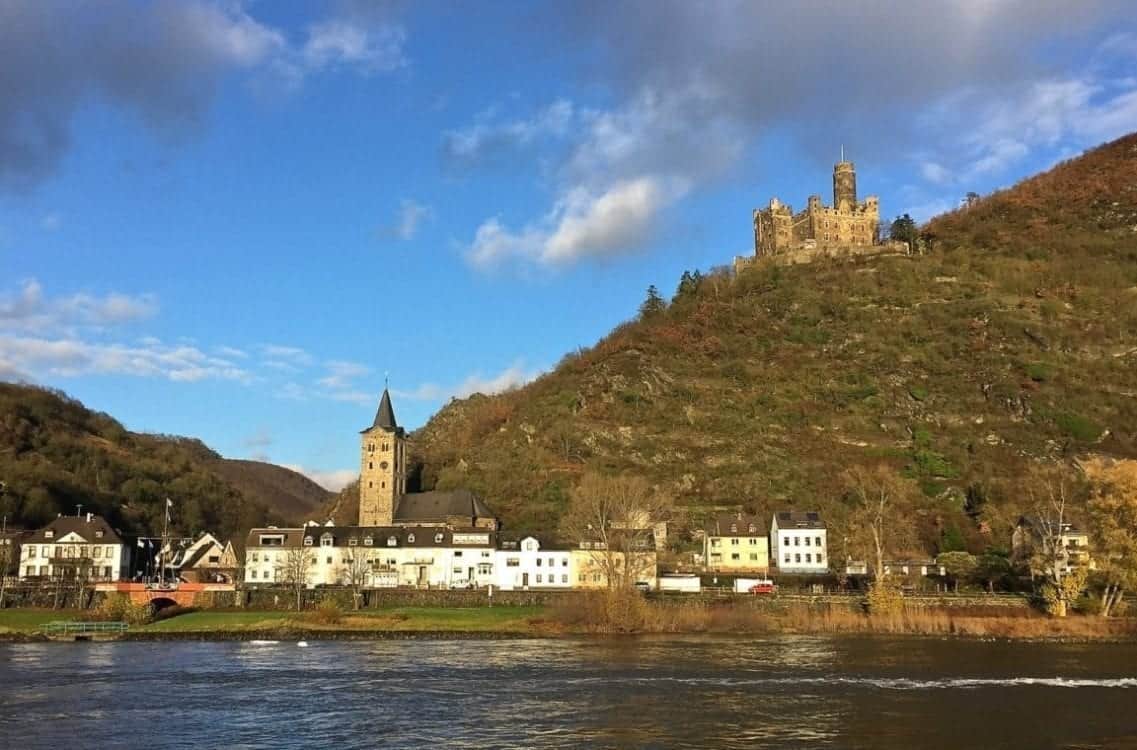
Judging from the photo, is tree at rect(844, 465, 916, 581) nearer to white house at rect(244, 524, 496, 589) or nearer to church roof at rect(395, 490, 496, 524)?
white house at rect(244, 524, 496, 589)

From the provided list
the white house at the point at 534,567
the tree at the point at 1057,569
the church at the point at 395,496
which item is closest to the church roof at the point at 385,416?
the church at the point at 395,496

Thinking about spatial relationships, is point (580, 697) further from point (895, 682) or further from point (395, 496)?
point (395, 496)

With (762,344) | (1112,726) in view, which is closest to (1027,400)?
(762,344)

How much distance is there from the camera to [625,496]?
283ft

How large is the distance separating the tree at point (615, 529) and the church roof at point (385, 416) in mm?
43551

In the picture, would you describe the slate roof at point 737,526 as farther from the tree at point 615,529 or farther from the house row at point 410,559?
the house row at point 410,559

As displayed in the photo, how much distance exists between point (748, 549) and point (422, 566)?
117 ft

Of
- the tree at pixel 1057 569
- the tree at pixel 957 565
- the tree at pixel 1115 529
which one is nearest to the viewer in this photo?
the tree at pixel 1115 529

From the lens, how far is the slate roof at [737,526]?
351ft

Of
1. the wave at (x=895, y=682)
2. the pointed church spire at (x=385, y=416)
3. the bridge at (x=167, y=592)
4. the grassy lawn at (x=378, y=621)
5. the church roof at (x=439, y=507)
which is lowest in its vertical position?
the wave at (x=895, y=682)

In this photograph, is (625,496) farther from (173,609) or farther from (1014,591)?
(173,609)

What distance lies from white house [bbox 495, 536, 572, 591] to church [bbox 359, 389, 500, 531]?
529 inches

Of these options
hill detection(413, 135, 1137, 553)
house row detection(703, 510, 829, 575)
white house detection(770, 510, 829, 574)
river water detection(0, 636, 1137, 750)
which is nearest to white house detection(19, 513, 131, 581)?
hill detection(413, 135, 1137, 553)

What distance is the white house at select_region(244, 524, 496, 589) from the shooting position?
104 metres
